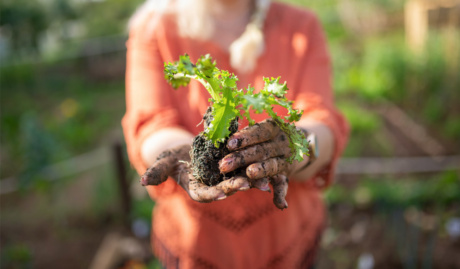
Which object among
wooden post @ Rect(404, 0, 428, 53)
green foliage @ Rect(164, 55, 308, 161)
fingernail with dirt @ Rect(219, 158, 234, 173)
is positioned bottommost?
wooden post @ Rect(404, 0, 428, 53)

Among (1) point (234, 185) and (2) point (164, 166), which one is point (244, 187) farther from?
(2) point (164, 166)

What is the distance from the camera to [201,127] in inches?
62.7

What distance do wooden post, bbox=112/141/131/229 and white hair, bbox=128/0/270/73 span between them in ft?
6.84

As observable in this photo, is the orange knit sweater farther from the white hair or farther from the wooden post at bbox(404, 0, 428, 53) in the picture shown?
the wooden post at bbox(404, 0, 428, 53)

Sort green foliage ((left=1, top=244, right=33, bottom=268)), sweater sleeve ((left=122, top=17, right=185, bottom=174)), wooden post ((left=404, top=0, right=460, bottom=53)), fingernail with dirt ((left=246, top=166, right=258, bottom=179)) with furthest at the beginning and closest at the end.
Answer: wooden post ((left=404, top=0, right=460, bottom=53)) < green foliage ((left=1, top=244, right=33, bottom=268)) < sweater sleeve ((left=122, top=17, right=185, bottom=174)) < fingernail with dirt ((left=246, top=166, right=258, bottom=179))

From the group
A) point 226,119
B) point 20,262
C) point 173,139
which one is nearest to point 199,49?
point 173,139

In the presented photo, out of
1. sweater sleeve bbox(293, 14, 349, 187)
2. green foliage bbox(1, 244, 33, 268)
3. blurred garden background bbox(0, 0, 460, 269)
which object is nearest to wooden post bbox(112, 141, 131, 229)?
blurred garden background bbox(0, 0, 460, 269)

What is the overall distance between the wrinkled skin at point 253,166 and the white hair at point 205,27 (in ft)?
1.98

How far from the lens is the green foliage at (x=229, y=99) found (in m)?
1.02

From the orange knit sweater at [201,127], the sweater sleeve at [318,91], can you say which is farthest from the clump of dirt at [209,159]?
the sweater sleeve at [318,91]

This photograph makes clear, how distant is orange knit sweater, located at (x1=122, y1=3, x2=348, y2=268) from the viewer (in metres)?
1.59

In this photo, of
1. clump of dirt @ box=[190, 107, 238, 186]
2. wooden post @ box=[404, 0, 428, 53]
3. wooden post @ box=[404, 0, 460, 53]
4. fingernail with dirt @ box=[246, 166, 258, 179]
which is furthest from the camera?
wooden post @ box=[404, 0, 428, 53]

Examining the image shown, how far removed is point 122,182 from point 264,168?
9.38 ft

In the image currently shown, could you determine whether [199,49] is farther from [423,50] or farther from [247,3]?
[423,50]
